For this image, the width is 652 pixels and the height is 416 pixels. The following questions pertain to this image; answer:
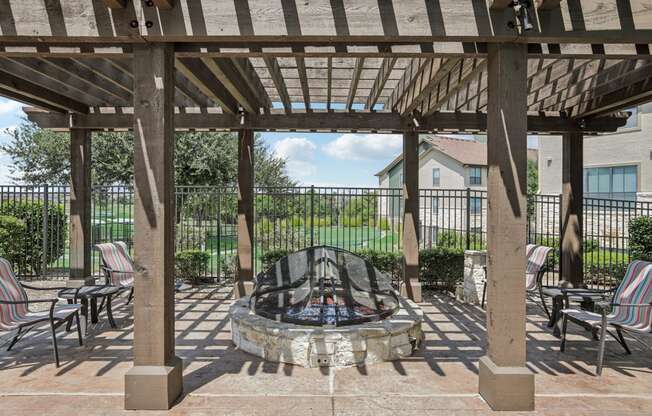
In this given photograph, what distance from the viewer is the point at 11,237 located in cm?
852

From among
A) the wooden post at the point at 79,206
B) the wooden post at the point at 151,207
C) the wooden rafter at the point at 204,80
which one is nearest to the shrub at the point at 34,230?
the wooden post at the point at 79,206

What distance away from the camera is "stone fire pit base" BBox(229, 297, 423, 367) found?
3.92m

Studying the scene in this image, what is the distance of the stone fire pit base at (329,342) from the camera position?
3922 mm

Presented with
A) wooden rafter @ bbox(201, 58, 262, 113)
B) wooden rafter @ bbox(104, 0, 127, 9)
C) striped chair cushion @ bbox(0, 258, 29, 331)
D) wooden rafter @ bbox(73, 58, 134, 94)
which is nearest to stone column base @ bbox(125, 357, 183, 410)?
striped chair cushion @ bbox(0, 258, 29, 331)

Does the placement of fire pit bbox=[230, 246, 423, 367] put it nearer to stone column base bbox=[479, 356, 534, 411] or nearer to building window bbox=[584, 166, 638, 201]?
stone column base bbox=[479, 356, 534, 411]

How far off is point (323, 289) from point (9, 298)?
10.7 ft

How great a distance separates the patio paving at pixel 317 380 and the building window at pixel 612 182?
Result: 11.7m

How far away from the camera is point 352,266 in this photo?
5.05 metres

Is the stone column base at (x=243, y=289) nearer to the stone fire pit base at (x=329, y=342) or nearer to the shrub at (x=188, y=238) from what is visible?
the stone fire pit base at (x=329, y=342)

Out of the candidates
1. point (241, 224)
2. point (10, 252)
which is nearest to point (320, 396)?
point (241, 224)

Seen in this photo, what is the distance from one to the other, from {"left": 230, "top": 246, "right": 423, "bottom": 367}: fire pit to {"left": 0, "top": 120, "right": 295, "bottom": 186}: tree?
38.0 feet

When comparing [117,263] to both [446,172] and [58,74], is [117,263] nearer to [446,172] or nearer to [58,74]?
[58,74]

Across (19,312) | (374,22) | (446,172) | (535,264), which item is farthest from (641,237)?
(446,172)

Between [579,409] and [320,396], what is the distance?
78.1 inches
